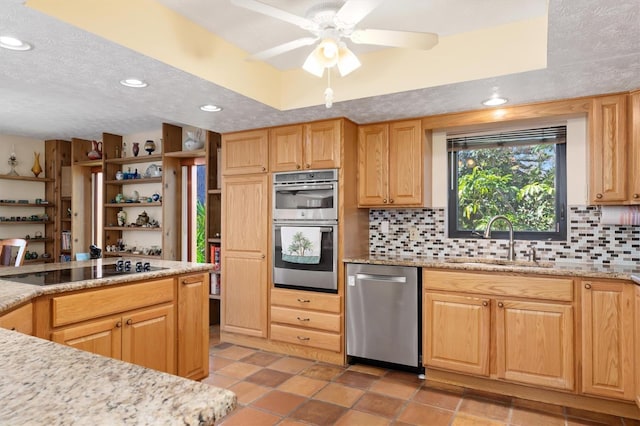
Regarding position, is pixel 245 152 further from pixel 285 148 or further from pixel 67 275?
pixel 67 275

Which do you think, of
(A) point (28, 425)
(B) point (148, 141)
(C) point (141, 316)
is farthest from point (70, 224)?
(A) point (28, 425)

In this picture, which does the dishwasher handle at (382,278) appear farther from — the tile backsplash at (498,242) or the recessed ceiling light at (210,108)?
Answer: the recessed ceiling light at (210,108)

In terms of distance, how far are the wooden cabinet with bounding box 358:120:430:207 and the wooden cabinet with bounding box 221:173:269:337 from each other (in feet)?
3.07

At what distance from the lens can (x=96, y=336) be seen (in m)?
2.11

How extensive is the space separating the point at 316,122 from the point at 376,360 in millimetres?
2062

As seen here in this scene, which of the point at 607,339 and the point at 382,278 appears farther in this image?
the point at 382,278

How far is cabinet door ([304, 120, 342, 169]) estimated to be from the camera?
11.2ft

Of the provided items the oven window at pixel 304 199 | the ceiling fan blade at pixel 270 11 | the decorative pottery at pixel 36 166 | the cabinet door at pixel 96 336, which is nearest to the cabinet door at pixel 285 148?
the oven window at pixel 304 199

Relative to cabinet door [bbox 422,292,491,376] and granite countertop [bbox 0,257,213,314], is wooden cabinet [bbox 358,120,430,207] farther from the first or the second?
granite countertop [bbox 0,257,213,314]

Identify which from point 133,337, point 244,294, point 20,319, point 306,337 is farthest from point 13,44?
point 306,337

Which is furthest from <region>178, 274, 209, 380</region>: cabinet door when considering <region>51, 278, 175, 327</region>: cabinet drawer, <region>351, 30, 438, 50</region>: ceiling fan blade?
<region>351, 30, 438, 50</region>: ceiling fan blade

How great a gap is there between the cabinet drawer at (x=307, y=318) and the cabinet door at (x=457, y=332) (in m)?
0.75

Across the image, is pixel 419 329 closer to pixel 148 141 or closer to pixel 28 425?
pixel 28 425

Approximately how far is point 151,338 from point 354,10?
2.09 meters
